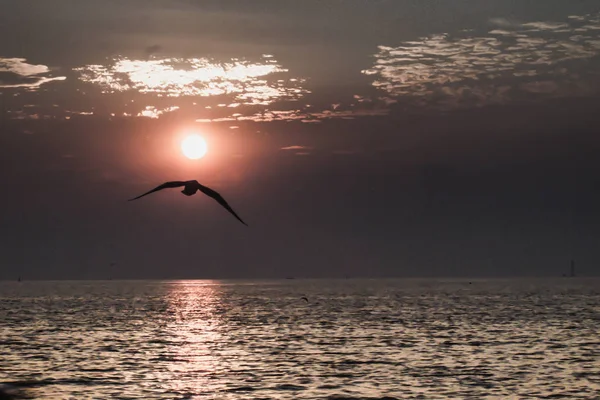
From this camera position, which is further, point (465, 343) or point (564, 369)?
point (465, 343)

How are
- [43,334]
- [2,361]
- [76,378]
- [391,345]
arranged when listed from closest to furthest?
1. [76,378]
2. [2,361]
3. [391,345]
4. [43,334]

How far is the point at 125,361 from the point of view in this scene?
79.8m

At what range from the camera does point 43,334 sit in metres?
115

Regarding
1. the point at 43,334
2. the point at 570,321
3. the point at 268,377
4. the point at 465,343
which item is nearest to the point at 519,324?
the point at 570,321

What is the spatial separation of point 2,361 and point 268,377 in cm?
2471

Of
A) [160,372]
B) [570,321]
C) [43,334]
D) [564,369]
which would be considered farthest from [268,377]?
[570,321]

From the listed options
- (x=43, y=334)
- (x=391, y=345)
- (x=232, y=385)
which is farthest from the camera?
(x=43, y=334)

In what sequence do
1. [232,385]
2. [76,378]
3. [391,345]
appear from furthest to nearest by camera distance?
1. [391,345]
2. [76,378]
3. [232,385]

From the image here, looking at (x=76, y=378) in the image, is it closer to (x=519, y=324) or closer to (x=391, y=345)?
(x=391, y=345)

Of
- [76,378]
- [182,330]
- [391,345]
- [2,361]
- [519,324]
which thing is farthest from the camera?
[519,324]

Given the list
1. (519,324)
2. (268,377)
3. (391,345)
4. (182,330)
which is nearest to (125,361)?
(268,377)

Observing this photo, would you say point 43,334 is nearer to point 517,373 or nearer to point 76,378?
point 76,378

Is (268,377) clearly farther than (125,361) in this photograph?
No

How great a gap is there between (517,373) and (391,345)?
2617 centimetres
